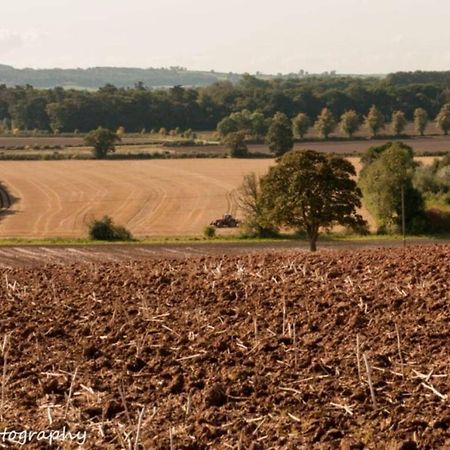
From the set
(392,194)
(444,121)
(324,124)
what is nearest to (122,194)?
(392,194)

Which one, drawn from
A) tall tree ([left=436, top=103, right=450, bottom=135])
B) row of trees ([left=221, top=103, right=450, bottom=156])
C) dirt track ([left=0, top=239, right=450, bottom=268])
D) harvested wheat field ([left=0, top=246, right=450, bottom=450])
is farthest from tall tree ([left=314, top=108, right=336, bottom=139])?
harvested wheat field ([left=0, top=246, right=450, bottom=450])

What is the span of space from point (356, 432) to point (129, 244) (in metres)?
31.5

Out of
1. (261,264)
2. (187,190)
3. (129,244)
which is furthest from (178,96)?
(261,264)

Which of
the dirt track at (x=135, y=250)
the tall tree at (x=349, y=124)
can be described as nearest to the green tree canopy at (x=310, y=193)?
the dirt track at (x=135, y=250)

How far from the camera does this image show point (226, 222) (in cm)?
5362

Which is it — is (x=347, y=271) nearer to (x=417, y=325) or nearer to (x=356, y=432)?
(x=417, y=325)

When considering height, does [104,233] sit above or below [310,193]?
below

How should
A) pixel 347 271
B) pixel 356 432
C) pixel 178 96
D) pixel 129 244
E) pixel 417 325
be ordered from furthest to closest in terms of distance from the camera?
pixel 178 96 < pixel 129 244 < pixel 347 271 < pixel 417 325 < pixel 356 432

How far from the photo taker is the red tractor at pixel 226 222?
53.1m

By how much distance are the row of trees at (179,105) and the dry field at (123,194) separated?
46.2 m

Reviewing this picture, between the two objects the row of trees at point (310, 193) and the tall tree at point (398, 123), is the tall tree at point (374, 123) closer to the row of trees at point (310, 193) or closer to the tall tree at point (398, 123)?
the tall tree at point (398, 123)

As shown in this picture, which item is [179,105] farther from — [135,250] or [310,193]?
[135,250]

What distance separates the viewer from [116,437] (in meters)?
9.12

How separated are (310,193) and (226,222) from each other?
59.0 ft
